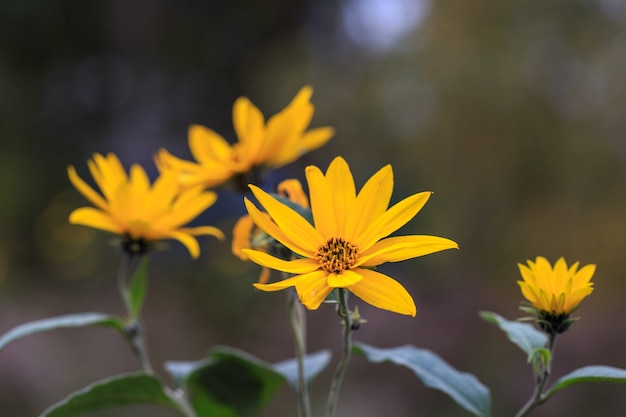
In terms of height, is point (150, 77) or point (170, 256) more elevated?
point (150, 77)

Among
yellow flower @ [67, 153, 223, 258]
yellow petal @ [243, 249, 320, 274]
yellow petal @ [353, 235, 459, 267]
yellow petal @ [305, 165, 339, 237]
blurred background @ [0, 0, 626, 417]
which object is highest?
blurred background @ [0, 0, 626, 417]

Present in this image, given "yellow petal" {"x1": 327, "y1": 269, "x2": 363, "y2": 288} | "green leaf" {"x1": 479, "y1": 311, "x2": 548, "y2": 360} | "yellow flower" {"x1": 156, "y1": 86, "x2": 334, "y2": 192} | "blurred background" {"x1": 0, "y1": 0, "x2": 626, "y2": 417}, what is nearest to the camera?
"yellow petal" {"x1": 327, "y1": 269, "x2": 363, "y2": 288}

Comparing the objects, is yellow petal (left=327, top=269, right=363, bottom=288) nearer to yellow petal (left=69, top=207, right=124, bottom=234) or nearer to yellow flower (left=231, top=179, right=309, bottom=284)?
yellow flower (left=231, top=179, right=309, bottom=284)

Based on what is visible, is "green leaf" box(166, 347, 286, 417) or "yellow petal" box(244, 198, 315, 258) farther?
"green leaf" box(166, 347, 286, 417)

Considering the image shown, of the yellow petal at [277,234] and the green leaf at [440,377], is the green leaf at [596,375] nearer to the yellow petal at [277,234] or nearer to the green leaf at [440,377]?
the green leaf at [440,377]

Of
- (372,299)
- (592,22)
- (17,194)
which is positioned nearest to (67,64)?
(17,194)

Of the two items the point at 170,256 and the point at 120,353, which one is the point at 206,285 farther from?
the point at 170,256

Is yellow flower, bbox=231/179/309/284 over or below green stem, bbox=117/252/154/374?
over

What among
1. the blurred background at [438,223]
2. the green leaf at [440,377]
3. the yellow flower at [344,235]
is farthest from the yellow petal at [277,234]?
the blurred background at [438,223]

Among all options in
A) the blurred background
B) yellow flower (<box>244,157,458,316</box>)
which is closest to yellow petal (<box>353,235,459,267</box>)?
yellow flower (<box>244,157,458,316</box>)
